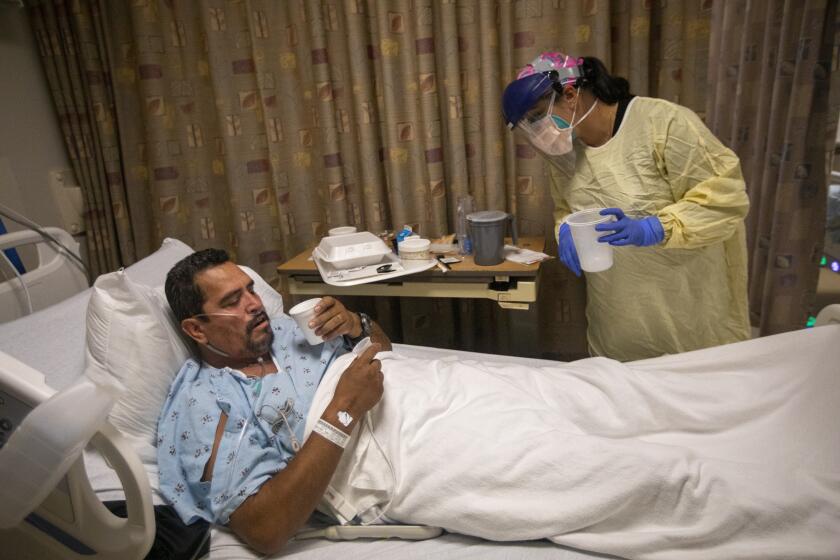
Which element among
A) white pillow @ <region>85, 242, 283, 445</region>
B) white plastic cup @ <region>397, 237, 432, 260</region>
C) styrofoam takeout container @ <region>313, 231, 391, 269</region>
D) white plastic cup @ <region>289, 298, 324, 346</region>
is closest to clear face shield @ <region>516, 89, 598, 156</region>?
white plastic cup @ <region>397, 237, 432, 260</region>

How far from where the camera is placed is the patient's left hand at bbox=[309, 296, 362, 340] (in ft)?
4.61

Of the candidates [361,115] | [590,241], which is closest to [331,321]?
[590,241]

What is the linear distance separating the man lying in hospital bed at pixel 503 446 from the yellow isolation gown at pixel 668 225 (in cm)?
34

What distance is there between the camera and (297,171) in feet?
8.07

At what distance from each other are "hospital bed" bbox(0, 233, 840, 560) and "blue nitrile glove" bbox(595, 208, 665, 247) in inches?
13.3

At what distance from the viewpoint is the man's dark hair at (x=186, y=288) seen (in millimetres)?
1375

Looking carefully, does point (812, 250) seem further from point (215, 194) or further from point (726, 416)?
point (215, 194)

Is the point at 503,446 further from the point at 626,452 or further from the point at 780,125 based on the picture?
the point at 780,125

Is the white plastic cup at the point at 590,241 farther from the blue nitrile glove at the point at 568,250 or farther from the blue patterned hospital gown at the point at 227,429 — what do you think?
the blue patterned hospital gown at the point at 227,429

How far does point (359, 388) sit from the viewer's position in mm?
1191

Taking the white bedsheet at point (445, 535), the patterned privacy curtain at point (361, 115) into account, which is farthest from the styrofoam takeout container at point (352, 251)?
the white bedsheet at point (445, 535)

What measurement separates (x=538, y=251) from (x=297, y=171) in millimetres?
1244

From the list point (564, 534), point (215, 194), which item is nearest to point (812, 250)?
point (564, 534)

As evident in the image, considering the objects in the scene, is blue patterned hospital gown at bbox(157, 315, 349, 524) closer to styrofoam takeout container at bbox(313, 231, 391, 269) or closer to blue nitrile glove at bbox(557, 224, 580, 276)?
styrofoam takeout container at bbox(313, 231, 391, 269)
